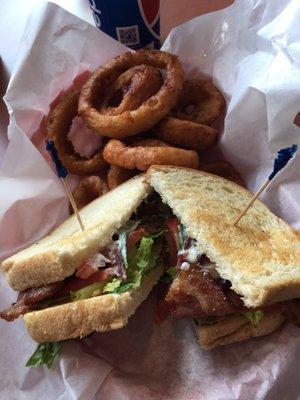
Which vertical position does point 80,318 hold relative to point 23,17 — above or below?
below

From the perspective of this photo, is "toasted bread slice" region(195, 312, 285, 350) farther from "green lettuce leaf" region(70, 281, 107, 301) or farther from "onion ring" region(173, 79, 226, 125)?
"onion ring" region(173, 79, 226, 125)

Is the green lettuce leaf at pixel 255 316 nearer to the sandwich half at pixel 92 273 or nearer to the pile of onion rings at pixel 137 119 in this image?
the sandwich half at pixel 92 273

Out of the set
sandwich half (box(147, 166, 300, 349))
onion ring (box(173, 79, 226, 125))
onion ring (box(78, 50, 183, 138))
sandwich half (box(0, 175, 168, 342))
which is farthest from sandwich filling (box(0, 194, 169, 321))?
onion ring (box(173, 79, 226, 125))

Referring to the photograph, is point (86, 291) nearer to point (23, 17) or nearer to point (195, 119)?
point (195, 119)

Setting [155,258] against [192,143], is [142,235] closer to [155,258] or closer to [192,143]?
[155,258]

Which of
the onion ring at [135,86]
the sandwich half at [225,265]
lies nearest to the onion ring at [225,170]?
the sandwich half at [225,265]

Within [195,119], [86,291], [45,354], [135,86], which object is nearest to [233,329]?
[86,291]
